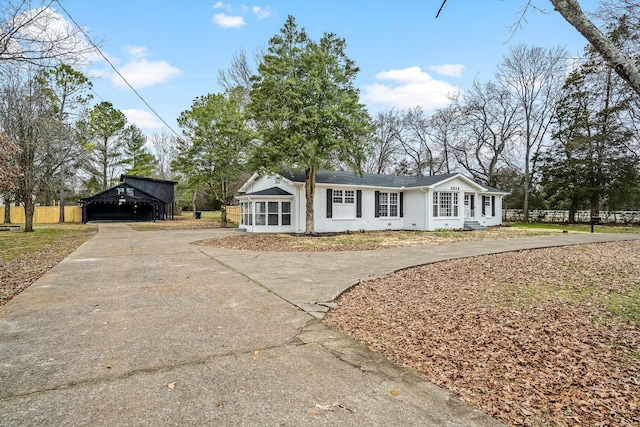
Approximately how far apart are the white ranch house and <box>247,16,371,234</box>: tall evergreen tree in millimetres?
2377

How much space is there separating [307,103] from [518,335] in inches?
530

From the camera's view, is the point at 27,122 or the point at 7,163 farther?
the point at 27,122

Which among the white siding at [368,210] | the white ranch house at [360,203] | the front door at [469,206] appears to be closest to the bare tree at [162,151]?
the white ranch house at [360,203]

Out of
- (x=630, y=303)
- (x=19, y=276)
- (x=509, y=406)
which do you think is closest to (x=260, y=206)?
(x=19, y=276)

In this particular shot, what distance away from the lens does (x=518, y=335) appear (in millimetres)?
3977

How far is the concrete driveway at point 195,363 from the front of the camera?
2.38 m

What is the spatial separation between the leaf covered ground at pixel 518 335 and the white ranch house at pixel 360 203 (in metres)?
11.2

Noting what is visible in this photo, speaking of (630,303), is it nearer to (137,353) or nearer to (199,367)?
(199,367)

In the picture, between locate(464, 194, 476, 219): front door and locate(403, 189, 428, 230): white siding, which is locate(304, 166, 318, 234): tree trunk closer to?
locate(403, 189, 428, 230): white siding

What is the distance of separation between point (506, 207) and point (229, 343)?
125 ft

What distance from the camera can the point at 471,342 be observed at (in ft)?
12.4

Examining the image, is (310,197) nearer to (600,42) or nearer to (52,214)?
(600,42)

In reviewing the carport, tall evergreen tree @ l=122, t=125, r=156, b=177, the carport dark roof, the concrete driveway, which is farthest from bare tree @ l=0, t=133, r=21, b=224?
tall evergreen tree @ l=122, t=125, r=156, b=177

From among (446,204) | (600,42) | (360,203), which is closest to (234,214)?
(360,203)
